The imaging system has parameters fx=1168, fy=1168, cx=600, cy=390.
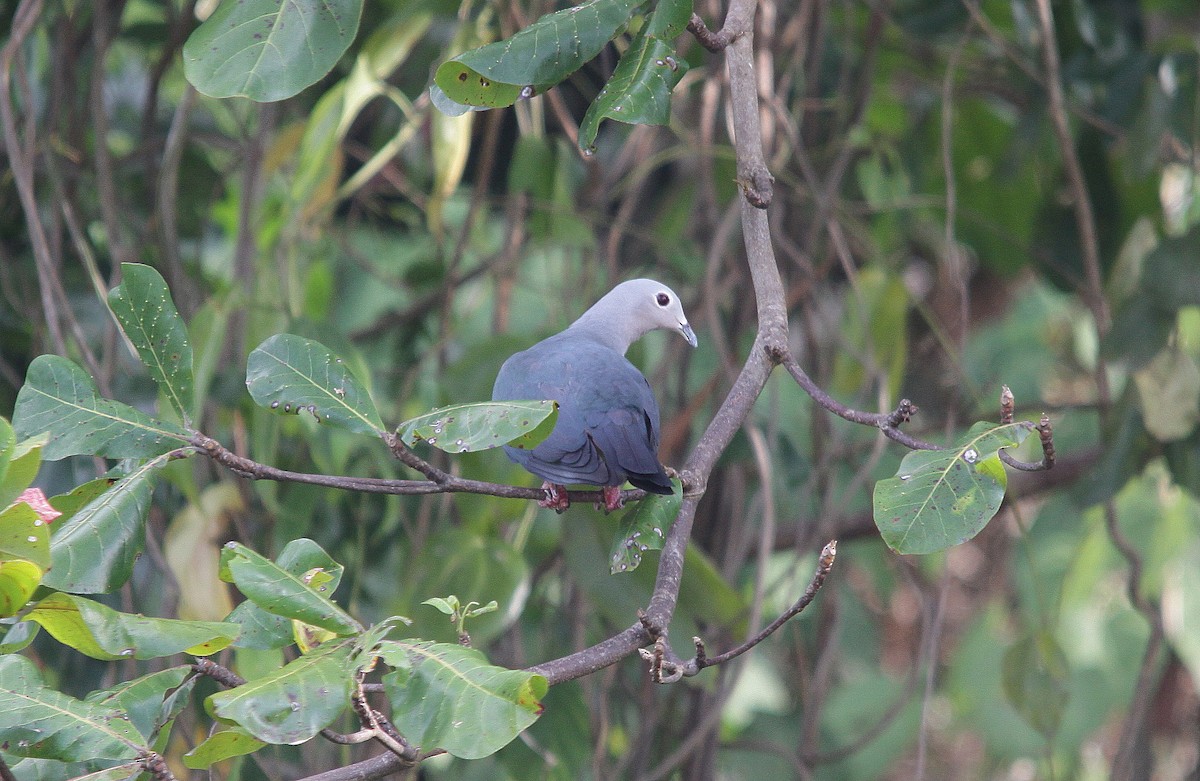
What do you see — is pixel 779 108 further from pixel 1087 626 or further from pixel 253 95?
pixel 1087 626

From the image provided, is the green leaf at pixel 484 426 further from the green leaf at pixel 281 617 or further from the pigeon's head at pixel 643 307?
the pigeon's head at pixel 643 307

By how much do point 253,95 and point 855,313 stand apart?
2.18m

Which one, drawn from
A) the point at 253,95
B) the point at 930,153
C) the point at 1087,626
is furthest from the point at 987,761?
the point at 253,95

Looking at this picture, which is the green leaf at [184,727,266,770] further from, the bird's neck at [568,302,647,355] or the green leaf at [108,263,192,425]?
the bird's neck at [568,302,647,355]

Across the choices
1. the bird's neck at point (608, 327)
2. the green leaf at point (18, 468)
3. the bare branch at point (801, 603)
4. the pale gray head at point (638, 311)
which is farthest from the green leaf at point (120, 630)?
the pale gray head at point (638, 311)

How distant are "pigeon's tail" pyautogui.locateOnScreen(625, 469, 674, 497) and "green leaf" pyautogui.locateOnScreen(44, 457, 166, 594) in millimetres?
642

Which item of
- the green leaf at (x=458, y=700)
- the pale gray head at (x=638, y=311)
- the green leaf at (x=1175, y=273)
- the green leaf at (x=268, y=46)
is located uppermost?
the green leaf at (x=268, y=46)

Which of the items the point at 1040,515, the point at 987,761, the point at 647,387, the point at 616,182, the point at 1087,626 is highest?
the point at 647,387

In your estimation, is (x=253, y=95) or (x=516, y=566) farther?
(x=516, y=566)

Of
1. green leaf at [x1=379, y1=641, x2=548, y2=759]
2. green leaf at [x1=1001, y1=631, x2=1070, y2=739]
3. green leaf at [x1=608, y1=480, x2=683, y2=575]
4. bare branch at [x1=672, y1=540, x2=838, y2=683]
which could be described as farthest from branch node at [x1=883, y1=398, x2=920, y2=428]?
green leaf at [x1=1001, y1=631, x2=1070, y2=739]

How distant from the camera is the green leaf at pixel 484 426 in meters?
1.26

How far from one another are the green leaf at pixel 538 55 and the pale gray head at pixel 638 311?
42.0 inches

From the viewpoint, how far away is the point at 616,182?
3914mm

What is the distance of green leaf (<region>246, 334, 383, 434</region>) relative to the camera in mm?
1391
